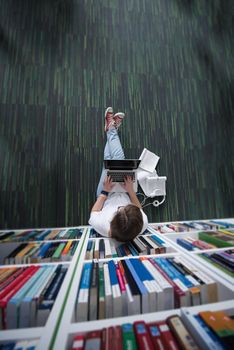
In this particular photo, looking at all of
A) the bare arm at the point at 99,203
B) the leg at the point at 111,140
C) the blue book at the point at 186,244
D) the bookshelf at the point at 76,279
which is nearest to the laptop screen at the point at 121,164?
the leg at the point at 111,140

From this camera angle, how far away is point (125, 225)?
1.18 m

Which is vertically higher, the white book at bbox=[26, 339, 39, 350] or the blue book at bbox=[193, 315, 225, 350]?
the blue book at bbox=[193, 315, 225, 350]

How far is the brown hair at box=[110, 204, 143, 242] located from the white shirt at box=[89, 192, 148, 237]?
7 cm

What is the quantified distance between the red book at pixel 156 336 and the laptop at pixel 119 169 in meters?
1.05

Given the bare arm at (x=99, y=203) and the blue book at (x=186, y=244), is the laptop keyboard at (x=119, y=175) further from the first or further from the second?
the blue book at (x=186, y=244)

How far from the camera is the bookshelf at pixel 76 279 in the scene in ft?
1.99

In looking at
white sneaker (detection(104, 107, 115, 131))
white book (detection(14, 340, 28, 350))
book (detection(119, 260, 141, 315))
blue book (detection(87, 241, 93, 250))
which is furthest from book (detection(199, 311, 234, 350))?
white sneaker (detection(104, 107, 115, 131))

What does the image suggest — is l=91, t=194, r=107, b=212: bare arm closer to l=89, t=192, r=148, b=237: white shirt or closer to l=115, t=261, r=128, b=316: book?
l=89, t=192, r=148, b=237: white shirt

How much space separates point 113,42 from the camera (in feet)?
7.38

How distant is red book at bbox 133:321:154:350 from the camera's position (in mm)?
571

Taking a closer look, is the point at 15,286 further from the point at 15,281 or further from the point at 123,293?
the point at 123,293

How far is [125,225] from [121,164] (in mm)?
553

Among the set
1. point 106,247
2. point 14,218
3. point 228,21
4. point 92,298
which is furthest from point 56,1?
point 92,298

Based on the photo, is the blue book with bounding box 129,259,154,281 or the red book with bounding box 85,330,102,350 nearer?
the red book with bounding box 85,330,102,350
